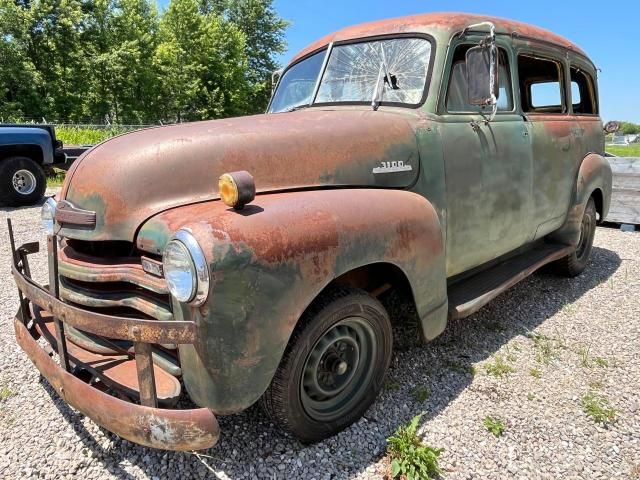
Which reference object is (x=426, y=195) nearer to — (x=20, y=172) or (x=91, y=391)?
(x=91, y=391)

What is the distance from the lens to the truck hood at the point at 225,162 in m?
2.16

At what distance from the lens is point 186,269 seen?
1.78 metres

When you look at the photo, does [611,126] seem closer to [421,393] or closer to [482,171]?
[482,171]

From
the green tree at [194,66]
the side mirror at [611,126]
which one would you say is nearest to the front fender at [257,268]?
the side mirror at [611,126]

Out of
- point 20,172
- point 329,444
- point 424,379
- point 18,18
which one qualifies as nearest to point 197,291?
point 329,444

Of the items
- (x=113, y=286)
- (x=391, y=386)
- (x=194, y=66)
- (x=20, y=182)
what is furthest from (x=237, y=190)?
(x=194, y=66)

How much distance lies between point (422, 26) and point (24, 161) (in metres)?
8.73

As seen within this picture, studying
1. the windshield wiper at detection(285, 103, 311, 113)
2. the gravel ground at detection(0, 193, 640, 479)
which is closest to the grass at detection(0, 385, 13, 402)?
the gravel ground at detection(0, 193, 640, 479)

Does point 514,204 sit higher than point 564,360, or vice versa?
point 514,204

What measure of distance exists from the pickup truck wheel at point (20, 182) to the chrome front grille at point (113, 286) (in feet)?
26.5

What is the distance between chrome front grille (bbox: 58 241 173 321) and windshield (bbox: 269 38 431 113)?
1846mm

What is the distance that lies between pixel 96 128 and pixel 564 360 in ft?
73.2

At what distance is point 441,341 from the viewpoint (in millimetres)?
3486

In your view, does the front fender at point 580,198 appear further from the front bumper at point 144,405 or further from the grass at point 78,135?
the grass at point 78,135
